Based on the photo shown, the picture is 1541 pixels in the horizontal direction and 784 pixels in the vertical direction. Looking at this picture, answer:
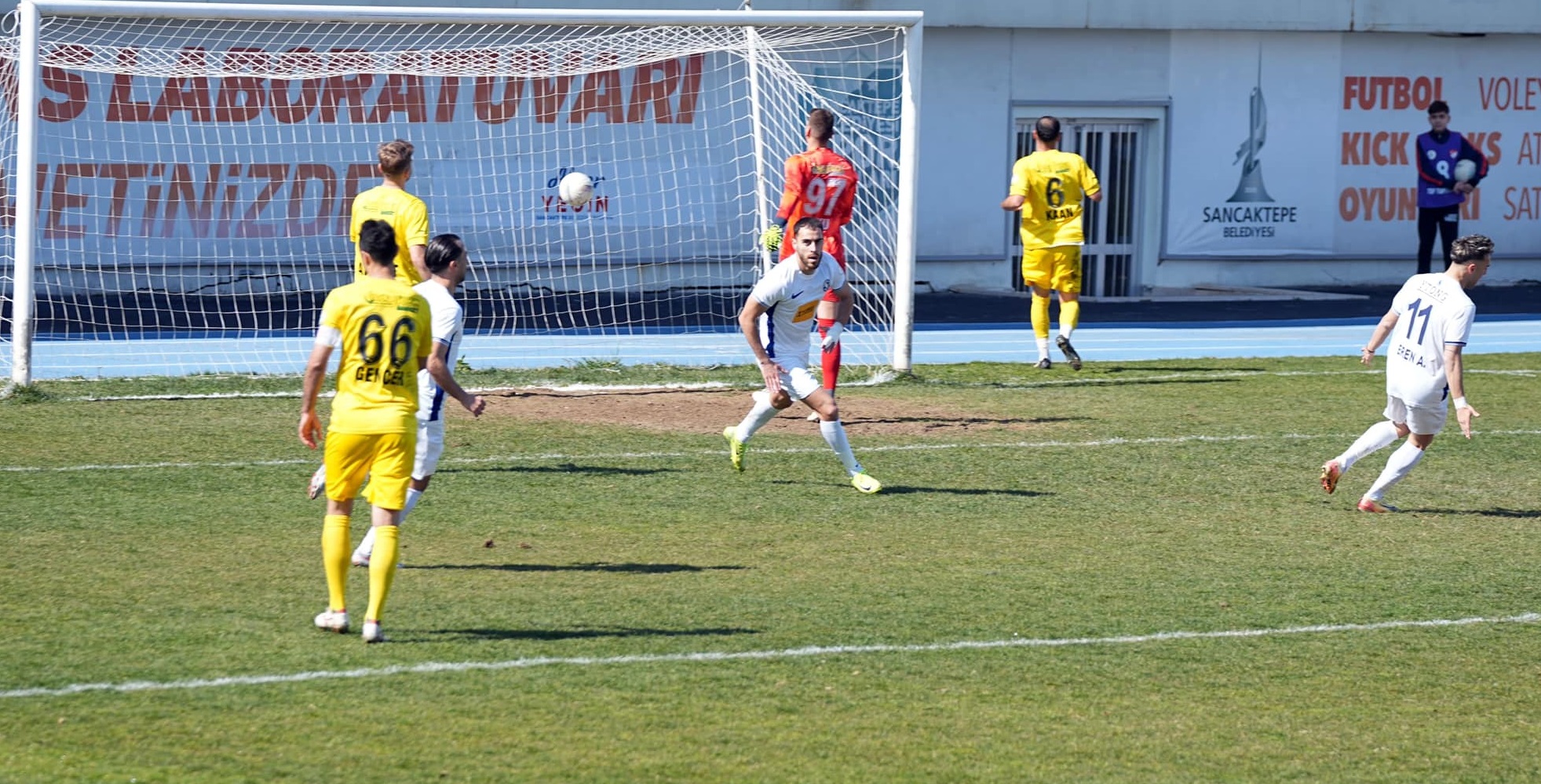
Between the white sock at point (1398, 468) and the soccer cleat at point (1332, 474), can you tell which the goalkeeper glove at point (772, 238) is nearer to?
the soccer cleat at point (1332, 474)

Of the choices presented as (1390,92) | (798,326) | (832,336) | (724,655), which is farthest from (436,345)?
(1390,92)

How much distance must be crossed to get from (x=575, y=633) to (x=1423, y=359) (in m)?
4.82

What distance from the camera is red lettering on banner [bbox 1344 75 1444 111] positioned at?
78.4 ft

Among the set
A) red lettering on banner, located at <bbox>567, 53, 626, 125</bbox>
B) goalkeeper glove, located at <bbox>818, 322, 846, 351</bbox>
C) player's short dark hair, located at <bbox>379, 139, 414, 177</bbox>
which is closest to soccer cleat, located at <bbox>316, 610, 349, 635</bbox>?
player's short dark hair, located at <bbox>379, 139, 414, 177</bbox>

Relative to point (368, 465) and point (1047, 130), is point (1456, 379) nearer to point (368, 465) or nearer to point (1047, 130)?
point (368, 465)

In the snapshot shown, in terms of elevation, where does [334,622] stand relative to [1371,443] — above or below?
below

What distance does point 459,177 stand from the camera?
2033 centimetres

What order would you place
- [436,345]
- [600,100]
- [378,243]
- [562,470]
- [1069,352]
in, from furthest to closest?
[600,100], [1069,352], [562,470], [436,345], [378,243]

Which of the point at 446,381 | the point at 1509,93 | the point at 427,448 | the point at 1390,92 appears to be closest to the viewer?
the point at 446,381

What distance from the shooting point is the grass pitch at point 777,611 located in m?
5.32

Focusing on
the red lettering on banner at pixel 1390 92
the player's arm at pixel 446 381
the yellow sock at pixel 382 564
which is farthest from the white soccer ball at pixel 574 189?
the red lettering on banner at pixel 1390 92

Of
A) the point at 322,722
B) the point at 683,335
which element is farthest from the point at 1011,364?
the point at 322,722

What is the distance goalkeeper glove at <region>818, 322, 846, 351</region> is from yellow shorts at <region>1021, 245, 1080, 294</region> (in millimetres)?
4562

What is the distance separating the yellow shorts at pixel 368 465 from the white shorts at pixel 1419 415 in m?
5.35
